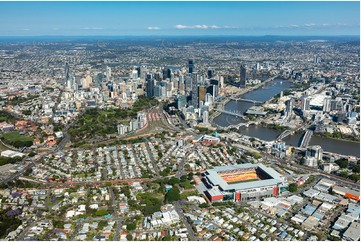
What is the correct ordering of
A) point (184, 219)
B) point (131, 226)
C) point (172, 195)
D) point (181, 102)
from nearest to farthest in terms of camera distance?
point (131, 226)
point (184, 219)
point (172, 195)
point (181, 102)

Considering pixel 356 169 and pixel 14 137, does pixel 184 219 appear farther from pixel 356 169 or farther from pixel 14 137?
pixel 14 137

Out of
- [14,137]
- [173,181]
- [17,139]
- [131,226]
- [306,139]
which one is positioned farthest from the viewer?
[14,137]

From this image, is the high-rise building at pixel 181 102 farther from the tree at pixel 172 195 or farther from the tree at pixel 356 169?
the tree at pixel 172 195

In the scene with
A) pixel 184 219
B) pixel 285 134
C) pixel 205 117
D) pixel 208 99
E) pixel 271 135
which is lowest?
pixel 271 135

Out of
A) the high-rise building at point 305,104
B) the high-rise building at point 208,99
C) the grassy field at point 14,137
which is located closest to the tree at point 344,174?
the high-rise building at point 305,104

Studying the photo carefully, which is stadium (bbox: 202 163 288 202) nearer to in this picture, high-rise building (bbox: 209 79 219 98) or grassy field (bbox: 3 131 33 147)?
grassy field (bbox: 3 131 33 147)

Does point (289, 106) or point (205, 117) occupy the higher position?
point (289, 106)

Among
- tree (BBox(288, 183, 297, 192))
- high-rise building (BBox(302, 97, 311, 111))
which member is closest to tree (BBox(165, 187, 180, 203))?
tree (BBox(288, 183, 297, 192))

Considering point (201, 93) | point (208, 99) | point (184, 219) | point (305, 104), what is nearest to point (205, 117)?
point (208, 99)
